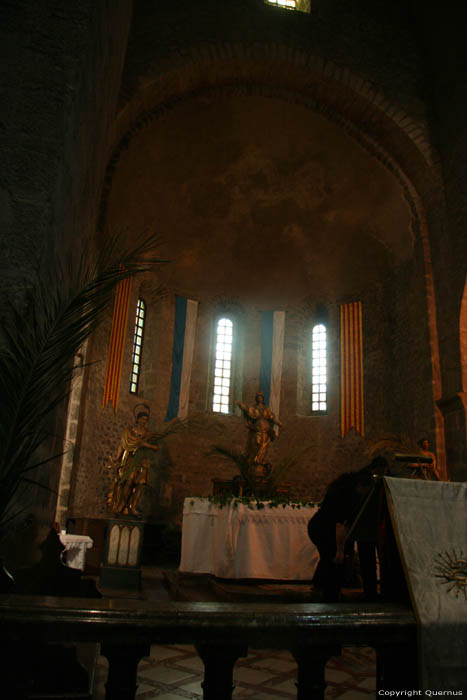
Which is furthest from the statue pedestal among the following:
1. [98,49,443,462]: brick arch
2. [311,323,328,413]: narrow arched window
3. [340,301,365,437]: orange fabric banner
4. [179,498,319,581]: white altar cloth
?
[311,323,328,413]: narrow arched window

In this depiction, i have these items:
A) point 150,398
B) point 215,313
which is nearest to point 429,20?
point 215,313

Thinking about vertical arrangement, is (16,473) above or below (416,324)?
below

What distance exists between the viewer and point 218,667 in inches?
55.5

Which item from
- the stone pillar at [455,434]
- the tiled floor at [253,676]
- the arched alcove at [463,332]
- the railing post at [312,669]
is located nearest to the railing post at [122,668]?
the railing post at [312,669]

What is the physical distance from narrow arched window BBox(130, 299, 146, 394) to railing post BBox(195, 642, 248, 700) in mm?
11119

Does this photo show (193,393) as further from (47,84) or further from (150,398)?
(47,84)

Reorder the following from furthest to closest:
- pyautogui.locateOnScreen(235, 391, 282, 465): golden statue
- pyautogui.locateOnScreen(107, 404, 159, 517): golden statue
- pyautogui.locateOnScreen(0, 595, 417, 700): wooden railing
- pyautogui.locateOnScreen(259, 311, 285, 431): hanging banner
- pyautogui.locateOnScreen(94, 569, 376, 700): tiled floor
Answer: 1. pyautogui.locateOnScreen(259, 311, 285, 431): hanging banner
2. pyautogui.locateOnScreen(235, 391, 282, 465): golden statue
3. pyautogui.locateOnScreen(107, 404, 159, 517): golden statue
4. pyautogui.locateOnScreen(94, 569, 376, 700): tiled floor
5. pyautogui.locateOnScreen(0, 595, 417, 700): wooden railing

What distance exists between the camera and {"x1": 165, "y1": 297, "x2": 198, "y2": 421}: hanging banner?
12445mm

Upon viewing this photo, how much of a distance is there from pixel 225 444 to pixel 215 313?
348 centimetres

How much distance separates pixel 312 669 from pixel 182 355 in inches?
452

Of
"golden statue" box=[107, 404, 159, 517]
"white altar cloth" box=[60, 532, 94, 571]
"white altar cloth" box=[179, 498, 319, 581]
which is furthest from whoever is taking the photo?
"golden statue" box=[107, 404, 159, 517]

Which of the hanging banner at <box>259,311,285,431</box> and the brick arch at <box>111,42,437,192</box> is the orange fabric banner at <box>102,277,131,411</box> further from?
the hanging banner at <box>259,311,285,431</box>

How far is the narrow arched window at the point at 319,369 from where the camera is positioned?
13.4 m

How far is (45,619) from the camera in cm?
129
